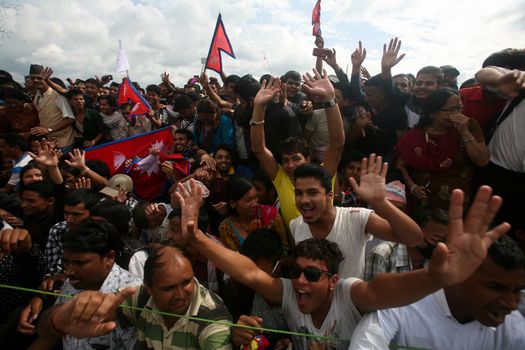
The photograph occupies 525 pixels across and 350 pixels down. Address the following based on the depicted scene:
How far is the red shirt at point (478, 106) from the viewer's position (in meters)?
2.90

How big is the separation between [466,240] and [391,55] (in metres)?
3.11

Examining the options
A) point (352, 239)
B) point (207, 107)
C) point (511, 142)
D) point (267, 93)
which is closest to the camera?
point (352, 239)

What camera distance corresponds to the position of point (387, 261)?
2631mm

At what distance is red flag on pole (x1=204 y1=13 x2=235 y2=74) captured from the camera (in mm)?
6066

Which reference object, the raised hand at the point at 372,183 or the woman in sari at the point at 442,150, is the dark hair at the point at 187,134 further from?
the raised hand at the point at 372,183

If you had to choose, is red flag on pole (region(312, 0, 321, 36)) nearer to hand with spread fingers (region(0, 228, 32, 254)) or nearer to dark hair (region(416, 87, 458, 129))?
dark hair (region(416, 87, 458, 129))

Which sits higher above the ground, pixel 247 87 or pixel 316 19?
pixel 316 19

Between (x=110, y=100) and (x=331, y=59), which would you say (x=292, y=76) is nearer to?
(x=331, y=59)

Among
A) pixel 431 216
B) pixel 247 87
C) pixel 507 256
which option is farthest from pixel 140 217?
pixel 507 256

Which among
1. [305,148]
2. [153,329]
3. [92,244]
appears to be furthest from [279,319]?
[305,148]

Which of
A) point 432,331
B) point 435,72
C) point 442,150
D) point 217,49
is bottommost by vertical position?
point 432,331

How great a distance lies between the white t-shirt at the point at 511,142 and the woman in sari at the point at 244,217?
1970mm

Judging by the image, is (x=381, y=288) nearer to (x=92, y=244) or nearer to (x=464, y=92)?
(x=92, y=244)

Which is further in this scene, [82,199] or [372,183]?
[82,199]
